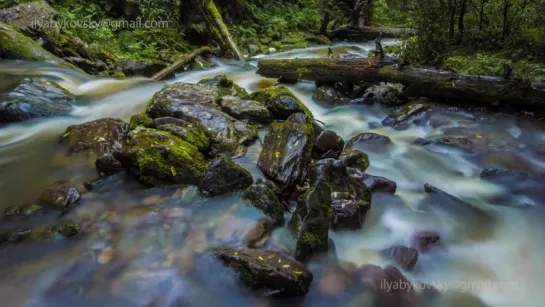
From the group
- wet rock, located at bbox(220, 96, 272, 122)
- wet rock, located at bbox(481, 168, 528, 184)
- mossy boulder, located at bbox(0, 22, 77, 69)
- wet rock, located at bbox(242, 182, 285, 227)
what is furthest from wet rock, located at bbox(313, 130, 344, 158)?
mossy boulder, located at bbox(0, 22, 77, 69)

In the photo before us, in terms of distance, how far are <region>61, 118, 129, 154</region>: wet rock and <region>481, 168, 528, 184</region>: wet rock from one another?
5176 mm

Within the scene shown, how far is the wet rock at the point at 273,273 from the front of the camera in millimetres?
3074

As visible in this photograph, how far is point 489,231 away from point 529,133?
310 centimetres

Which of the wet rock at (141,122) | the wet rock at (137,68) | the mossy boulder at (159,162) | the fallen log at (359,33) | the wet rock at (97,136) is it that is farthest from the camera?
the fallen log at (359,33)

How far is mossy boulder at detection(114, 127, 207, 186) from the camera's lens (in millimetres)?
4445

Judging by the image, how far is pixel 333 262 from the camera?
361cm

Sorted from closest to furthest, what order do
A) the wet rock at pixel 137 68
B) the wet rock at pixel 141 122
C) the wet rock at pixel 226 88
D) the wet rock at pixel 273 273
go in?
the wet rock at pixel 273 273, the wet rock at pixel 141 122, the wet rock at pixel 226 88, the wet rock at pixel 137 68

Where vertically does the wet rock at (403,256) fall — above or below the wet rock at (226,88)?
below

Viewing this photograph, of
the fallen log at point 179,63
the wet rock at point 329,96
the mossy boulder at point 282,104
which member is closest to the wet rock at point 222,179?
the mossy boulder at point 282,104

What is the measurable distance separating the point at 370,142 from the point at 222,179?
2944mm

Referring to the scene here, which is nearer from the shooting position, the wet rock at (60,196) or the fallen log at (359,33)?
the wet rock at (60,196)

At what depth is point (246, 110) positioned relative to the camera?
6.39m

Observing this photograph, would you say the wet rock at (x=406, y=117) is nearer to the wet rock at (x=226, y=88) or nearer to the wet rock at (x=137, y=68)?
the wet rock at (x=226, y=88)

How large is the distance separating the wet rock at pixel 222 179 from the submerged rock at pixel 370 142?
90.7 inches
